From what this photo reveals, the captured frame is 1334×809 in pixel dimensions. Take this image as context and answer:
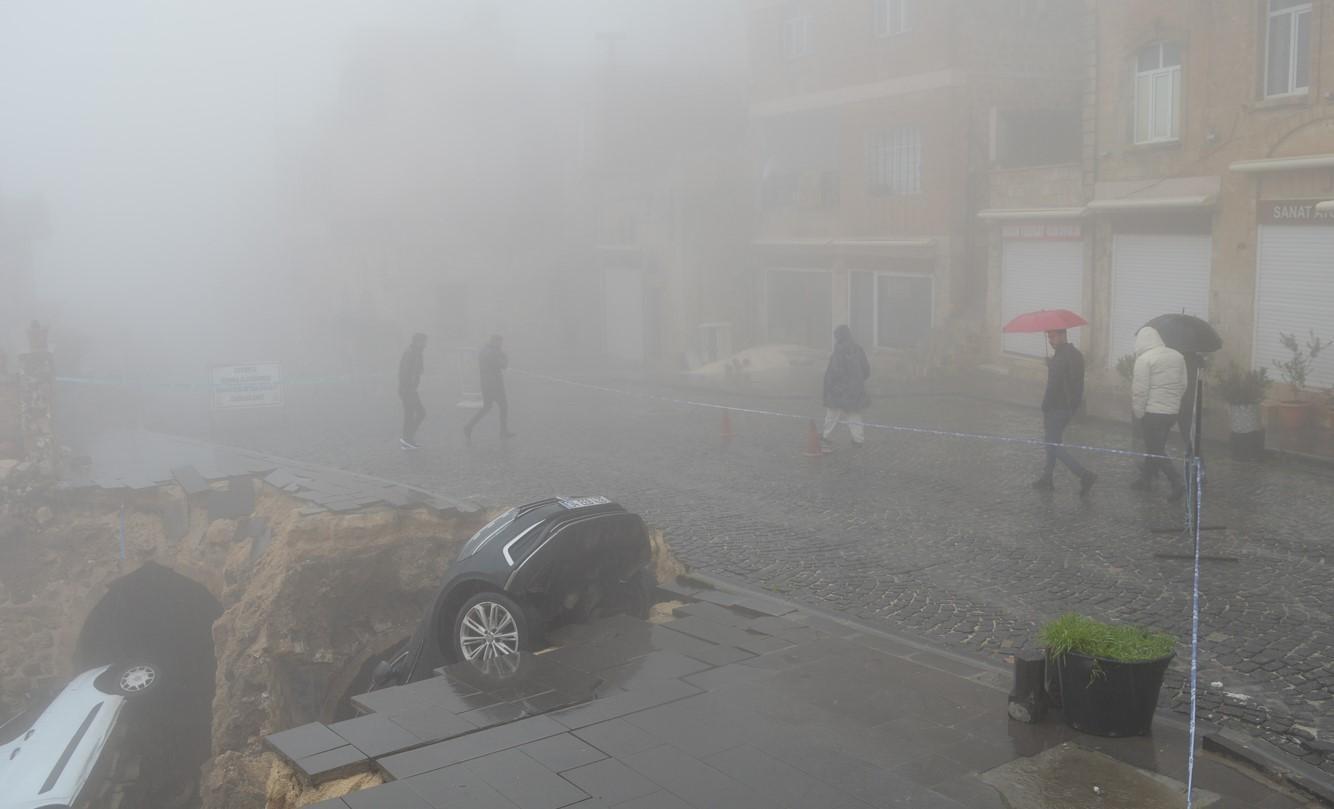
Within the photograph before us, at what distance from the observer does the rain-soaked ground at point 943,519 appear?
7059 millimetres

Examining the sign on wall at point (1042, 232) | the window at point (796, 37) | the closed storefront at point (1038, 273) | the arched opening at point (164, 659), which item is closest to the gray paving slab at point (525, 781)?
the arched opening at point (164, 659)

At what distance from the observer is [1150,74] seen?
16625 mm

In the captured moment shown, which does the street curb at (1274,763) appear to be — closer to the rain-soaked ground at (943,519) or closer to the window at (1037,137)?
the rain-soaked ground at (943,519)

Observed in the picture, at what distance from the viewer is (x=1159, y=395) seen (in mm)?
10430

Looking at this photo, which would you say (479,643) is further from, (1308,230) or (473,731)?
(1308,230)

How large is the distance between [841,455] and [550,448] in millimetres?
3662

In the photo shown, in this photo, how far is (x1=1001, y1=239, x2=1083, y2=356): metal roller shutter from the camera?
1841cm

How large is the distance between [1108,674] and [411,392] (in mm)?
11186

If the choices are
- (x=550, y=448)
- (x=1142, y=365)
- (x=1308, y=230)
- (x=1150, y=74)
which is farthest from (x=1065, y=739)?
(x=1150, y=74)

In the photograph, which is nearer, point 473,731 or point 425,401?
point 473,731

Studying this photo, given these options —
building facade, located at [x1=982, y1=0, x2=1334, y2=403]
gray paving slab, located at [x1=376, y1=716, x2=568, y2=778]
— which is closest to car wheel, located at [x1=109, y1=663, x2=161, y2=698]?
gray paving slab, located at [x1=376, y1=716, x2=568, y2=778]

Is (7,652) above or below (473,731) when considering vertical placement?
below

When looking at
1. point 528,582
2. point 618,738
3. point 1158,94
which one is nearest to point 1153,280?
point 1158,94

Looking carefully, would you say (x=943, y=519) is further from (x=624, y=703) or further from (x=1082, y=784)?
(x=1082, y=784)
